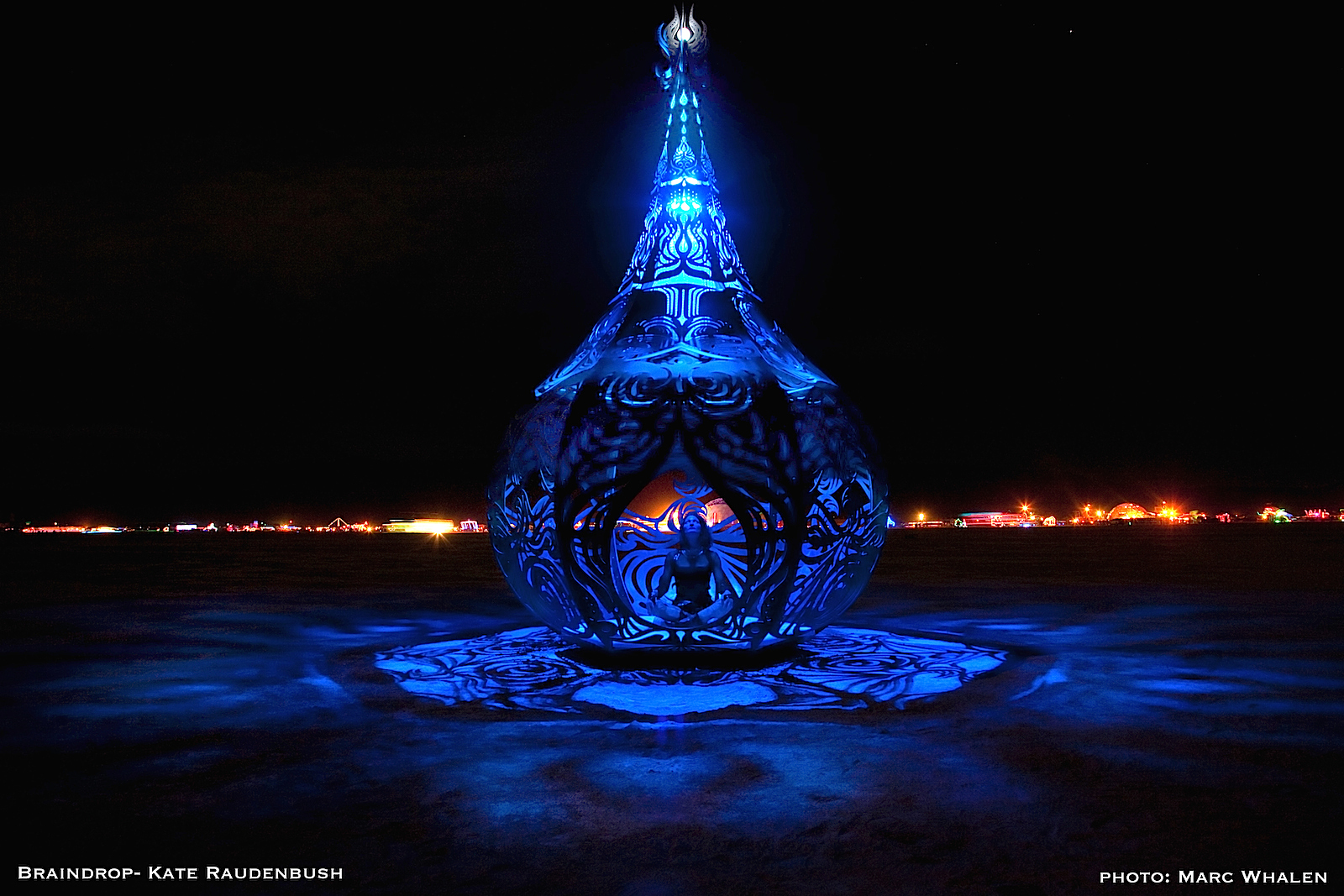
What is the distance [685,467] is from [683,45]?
3.76 metres

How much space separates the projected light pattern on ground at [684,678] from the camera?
19.8ft

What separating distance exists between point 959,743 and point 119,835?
13.3 feet

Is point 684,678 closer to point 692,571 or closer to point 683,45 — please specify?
point 692,571

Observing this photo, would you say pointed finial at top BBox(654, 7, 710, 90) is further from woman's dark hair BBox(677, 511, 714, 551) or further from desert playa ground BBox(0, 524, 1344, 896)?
desert playa ground BBox(0, 524, 1344, 896)

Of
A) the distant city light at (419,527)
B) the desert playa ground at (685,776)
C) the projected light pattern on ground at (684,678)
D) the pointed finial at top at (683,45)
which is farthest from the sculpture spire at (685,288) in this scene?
the distant city light at (419,527)

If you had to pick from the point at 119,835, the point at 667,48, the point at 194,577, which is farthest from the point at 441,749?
the point at 194,577

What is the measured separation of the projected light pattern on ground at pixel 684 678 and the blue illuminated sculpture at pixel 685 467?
1.06ft

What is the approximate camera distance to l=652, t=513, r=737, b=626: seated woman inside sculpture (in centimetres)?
711

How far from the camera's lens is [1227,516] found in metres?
97.2

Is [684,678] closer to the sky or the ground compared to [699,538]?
closer to the ground

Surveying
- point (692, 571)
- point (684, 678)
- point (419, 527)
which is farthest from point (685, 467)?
point (419, 527)

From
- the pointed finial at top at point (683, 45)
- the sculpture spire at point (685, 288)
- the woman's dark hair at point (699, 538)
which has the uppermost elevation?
the pointed finial at top at point (683, 45)

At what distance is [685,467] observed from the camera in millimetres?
6891

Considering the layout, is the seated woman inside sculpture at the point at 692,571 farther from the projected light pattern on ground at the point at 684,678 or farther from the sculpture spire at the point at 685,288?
the sculpture spire at the point at 685,288
